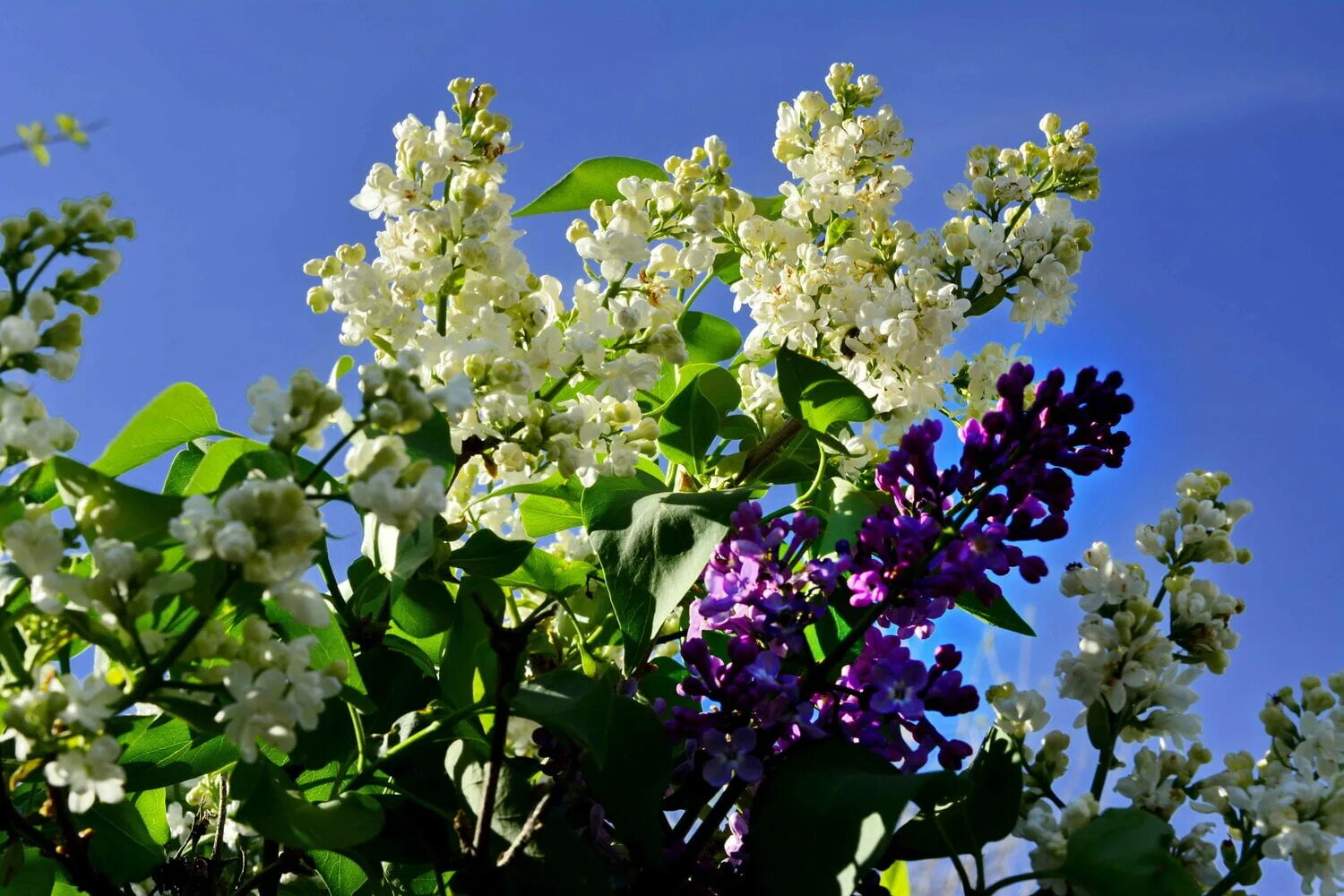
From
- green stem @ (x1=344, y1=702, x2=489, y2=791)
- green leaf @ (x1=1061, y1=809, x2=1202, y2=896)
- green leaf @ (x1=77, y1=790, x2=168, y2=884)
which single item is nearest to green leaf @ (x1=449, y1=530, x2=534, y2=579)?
green stem @ (x1=344, y1=702, x2=489, y2=791)

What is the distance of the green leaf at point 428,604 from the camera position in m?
0.75

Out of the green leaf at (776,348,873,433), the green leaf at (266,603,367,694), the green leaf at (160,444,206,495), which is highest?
the green leaf at (776,348,873,433)

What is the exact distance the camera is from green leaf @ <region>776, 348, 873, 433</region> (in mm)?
807

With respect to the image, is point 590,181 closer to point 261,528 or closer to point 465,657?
point 465,657

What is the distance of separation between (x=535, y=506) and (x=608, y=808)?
31cm

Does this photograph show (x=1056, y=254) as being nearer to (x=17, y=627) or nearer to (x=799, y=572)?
(x=799, y=572)

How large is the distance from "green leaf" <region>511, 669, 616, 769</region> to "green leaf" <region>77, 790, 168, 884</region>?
1.04 ft

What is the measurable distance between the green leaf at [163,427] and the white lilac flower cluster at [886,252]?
0.42 m

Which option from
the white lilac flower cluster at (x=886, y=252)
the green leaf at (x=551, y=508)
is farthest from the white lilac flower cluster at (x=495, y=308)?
the white lilac flower cluster at (x=886, y=252)

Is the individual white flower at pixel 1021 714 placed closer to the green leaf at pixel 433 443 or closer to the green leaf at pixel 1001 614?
the green leaf at pixel 1001 614

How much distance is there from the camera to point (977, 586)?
65 centimetres

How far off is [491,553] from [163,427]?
232 millimetres

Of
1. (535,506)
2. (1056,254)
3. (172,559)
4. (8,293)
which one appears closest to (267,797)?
(172,559)

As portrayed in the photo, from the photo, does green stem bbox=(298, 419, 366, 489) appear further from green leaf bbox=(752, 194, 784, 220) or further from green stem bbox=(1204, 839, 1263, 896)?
green leaf bbox=(752, 194, 784, 220)
